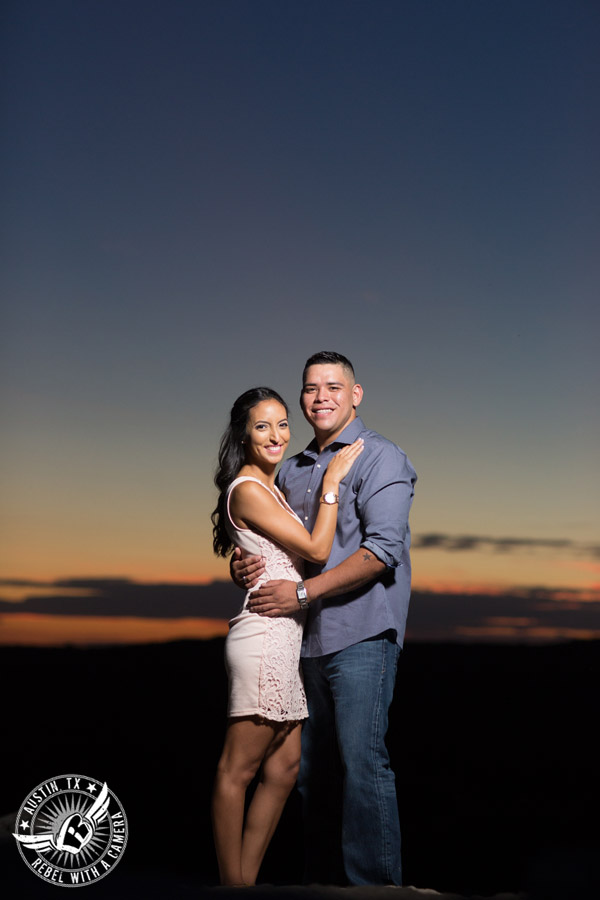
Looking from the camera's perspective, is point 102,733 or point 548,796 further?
point 102,733

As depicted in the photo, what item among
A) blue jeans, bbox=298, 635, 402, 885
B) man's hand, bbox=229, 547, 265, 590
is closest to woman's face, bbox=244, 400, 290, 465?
man's hand, bbox=229, 547, 265, 590

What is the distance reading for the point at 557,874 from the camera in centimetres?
432

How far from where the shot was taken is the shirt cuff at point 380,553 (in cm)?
384

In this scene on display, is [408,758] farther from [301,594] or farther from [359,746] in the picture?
[301,594]

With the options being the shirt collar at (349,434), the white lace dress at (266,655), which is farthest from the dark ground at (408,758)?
the shirt collar at (349,434)

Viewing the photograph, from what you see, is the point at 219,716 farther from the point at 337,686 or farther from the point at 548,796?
the point at 337,686

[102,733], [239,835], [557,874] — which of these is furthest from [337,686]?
[102,733]

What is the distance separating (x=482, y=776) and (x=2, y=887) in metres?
5.39

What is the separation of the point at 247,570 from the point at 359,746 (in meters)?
0.85

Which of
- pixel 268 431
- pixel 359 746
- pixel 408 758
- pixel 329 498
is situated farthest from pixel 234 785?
pixel 408 758

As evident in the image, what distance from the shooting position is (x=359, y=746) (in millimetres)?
3828

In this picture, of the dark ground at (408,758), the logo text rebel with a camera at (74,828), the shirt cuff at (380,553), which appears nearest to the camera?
the shirt cuff at (380,553)

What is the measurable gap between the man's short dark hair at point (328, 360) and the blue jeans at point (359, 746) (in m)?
1.19

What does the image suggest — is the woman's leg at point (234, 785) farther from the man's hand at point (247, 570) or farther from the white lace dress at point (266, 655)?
the man's hand at point (247, 570)
